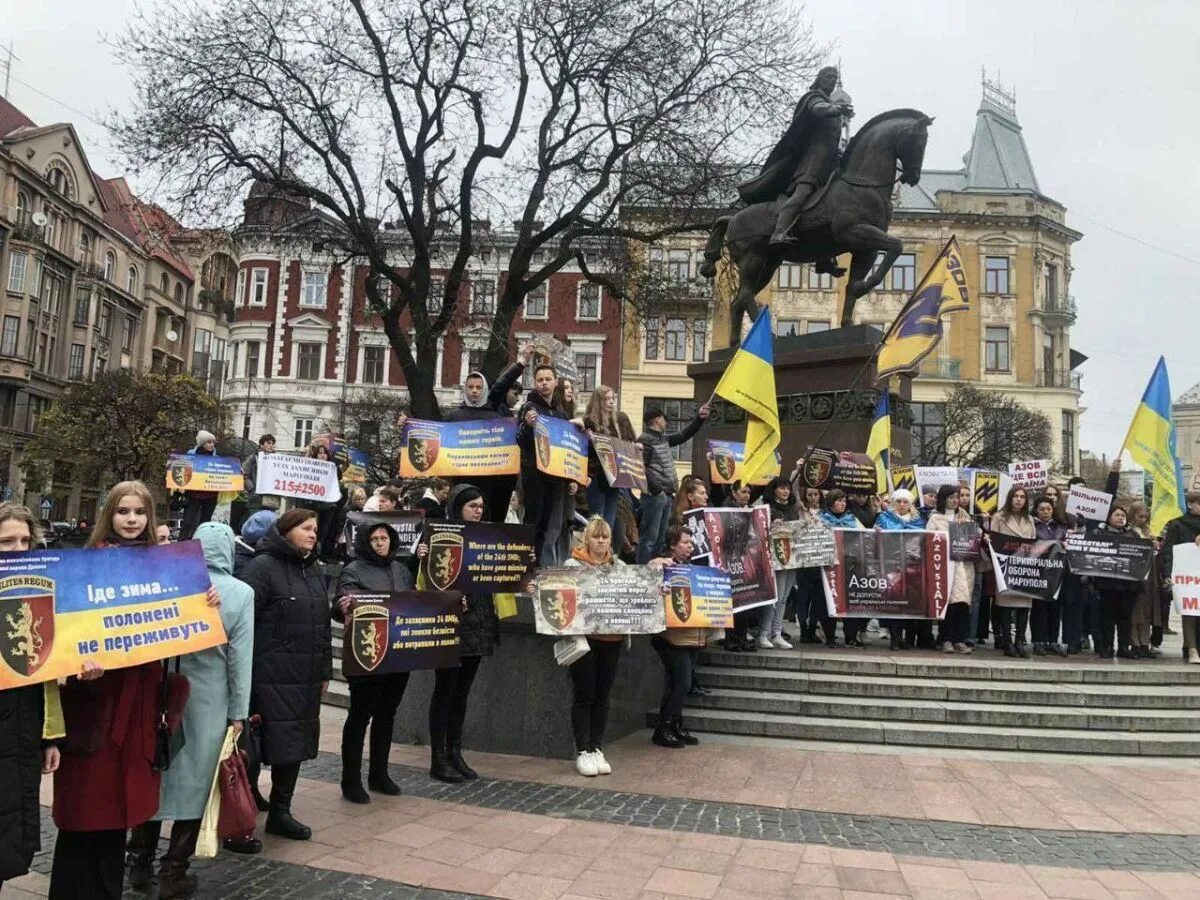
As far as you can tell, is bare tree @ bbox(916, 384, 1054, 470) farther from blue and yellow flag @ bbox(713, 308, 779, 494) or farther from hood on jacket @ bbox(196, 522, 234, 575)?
hood on jacket @ bbox(196, 522, 234, 575)

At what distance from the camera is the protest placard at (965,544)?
9836 millimetres

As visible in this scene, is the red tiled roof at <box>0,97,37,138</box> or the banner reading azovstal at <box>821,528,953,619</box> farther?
the red tiled roof at <box>0,97,37,138</box>

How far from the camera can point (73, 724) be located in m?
3.69

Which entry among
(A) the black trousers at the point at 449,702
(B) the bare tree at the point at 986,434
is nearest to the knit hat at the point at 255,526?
(A) the black trousers at the point at 449,702

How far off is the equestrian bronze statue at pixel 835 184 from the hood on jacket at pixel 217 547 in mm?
10253

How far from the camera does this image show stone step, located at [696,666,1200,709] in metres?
7.96

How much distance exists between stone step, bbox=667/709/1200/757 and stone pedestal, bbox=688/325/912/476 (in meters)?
4.90

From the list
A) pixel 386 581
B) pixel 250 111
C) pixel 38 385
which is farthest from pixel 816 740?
pixel 38 385

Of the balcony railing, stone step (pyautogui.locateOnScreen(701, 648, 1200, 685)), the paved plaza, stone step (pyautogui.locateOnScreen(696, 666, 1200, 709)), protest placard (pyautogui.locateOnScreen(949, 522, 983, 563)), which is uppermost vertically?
the balcony railing

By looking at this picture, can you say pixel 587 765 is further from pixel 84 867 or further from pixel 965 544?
pixel 965 544

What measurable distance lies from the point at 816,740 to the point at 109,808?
5637 millimetres

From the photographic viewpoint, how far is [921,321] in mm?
11641

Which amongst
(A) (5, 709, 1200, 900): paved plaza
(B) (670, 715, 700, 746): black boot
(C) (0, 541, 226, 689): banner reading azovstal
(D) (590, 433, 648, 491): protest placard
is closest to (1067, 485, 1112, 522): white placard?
(A) (5, 709, 1200, 900): paved plaza

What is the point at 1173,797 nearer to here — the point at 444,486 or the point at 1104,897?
the point at 1104,897
